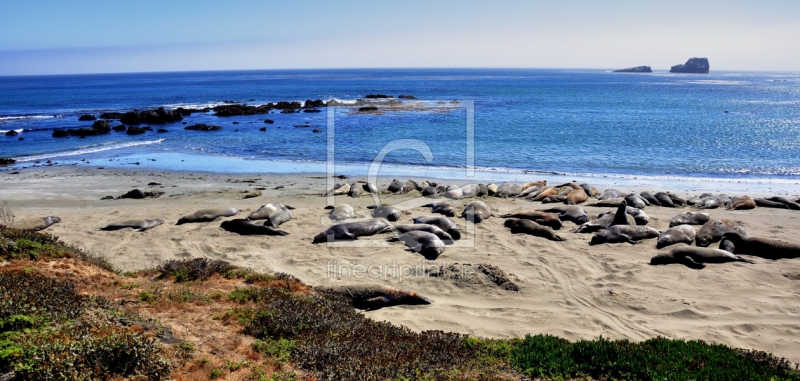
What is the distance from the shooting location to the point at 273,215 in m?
14.5

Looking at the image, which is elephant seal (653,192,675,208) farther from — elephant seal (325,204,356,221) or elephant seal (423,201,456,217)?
elephant seal (325,204,356,221)

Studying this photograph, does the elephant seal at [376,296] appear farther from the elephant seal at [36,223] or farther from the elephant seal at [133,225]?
the elephant seal at [36,223]

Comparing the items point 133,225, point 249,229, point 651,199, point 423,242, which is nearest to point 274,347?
point 423,242

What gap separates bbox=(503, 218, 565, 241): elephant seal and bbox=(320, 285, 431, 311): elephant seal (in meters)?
5.11

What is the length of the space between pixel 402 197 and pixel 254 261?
25.5 ft

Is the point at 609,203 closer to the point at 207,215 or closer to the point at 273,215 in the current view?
the point at 273,215

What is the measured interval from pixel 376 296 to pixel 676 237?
25.3ft

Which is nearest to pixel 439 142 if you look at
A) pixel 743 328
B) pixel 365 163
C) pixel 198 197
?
pixel 365 163

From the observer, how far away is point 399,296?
9188 mm

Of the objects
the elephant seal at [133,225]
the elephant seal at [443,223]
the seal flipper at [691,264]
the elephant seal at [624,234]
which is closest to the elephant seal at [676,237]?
the elephant seal at [624,234]

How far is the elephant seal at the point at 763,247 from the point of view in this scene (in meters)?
11.3

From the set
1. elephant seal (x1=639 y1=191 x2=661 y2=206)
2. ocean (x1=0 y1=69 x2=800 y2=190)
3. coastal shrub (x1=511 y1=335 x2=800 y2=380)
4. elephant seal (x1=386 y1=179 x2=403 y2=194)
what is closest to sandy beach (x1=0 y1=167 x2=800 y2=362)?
elephant seal (x1=639 y1=191 x2=661 y2=206)

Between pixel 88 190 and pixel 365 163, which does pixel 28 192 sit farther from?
pixel 365 163

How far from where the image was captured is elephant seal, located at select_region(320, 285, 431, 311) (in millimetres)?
9078
